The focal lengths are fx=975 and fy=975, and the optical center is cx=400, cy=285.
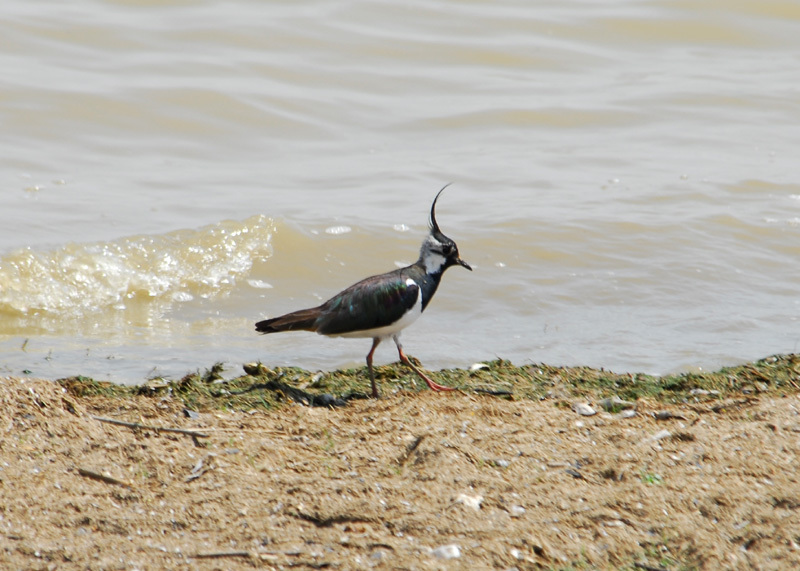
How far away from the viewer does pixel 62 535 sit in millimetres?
3729

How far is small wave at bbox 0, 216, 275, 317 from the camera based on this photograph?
8.54 metres

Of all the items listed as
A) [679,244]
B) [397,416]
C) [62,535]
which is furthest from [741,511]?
[679,244]

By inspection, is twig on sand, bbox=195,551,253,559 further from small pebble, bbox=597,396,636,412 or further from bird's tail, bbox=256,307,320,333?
bird's tail, bbox=256,307,320,333

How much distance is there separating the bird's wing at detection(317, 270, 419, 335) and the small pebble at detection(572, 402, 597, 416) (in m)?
1.28

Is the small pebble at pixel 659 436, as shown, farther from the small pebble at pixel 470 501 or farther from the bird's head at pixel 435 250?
the bird's head at pixel 435 250

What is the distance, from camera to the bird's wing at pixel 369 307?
19.8ft

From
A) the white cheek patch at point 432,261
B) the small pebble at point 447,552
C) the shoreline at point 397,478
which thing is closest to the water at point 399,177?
the white cheek patch at point 432,261

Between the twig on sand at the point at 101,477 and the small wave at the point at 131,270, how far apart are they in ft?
14.2

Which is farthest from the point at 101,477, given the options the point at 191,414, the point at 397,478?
the point at 397,478

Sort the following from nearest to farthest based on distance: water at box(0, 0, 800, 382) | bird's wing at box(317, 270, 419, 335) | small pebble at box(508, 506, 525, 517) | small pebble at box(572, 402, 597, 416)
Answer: small pebble at box(508, 506, 525, 517) → small pebble at box(572, 402, 597, 416) → bird's wing at box(317, 270, 419, 335) → water at box(0, 0, 800, 382)

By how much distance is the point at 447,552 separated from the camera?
3596 mm

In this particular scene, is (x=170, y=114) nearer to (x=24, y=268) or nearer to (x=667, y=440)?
(x=24, y=268)

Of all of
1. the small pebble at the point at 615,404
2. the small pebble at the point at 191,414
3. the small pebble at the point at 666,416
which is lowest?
the small pebble at the point at 191,414

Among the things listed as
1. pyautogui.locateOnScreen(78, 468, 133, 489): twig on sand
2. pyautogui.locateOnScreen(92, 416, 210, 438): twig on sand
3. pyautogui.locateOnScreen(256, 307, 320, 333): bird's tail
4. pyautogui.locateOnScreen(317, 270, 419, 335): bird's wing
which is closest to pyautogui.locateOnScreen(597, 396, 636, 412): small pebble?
pyautogui.locateOnScreen(317, 270, 419, 335): bird's wing
